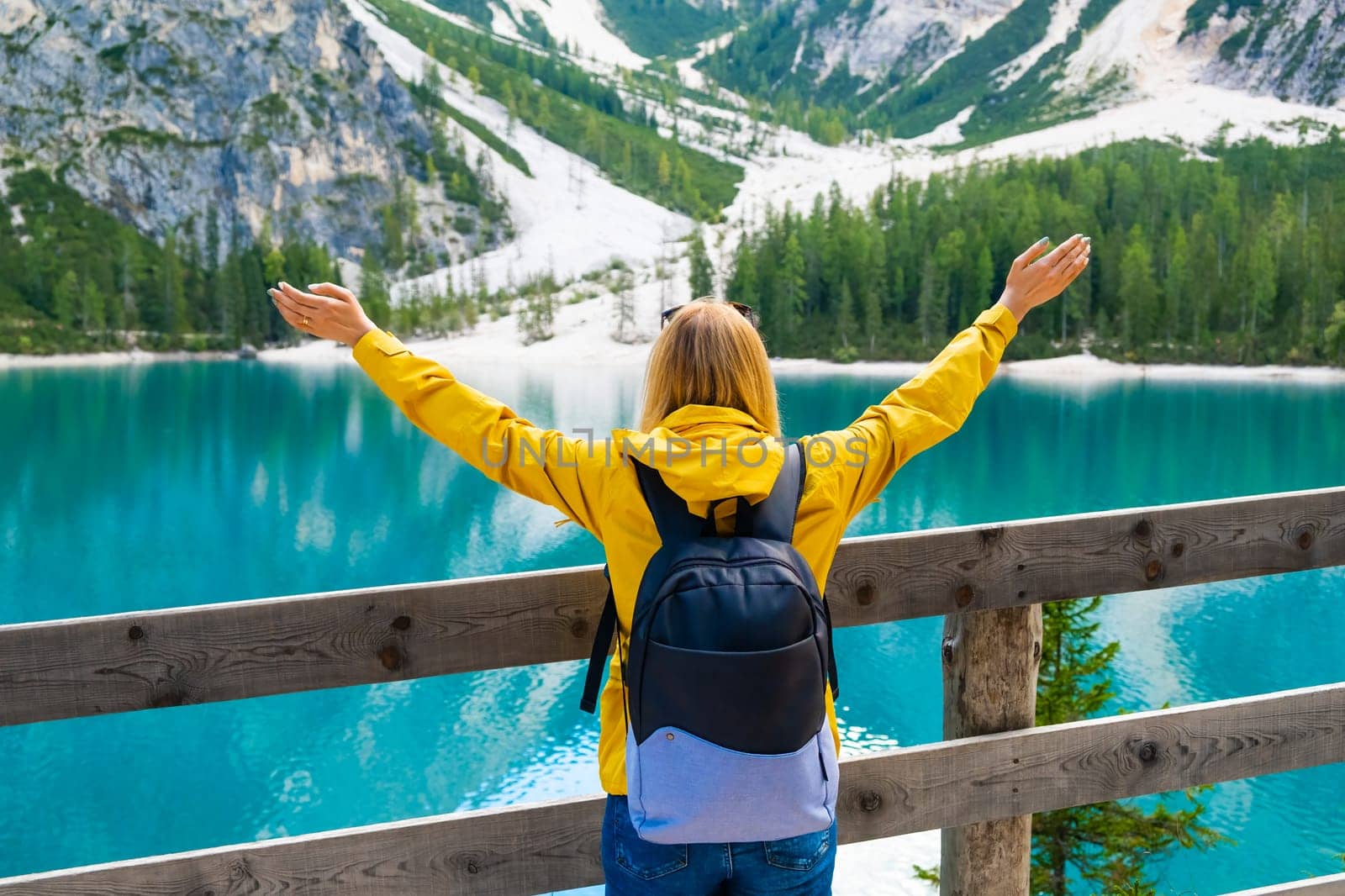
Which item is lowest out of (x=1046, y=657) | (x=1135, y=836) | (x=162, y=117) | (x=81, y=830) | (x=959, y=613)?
(x=81, y=830)

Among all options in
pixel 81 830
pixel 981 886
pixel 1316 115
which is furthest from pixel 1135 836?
pixel 1316 115

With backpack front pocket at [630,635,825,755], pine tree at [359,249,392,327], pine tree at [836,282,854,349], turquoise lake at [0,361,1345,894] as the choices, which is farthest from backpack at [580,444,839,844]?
pine tree at [359,249,392,327]

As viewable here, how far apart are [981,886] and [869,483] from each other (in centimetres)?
123

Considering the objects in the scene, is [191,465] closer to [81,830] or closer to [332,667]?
[81,830]

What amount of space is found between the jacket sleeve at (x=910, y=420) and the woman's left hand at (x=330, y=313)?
971 mm

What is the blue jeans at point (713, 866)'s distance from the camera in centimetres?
195

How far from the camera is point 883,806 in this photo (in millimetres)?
2463

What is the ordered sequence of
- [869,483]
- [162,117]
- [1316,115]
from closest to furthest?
1. [869,483]
2. [162,117]
3. [1316,115]

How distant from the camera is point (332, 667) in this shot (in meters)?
2.20

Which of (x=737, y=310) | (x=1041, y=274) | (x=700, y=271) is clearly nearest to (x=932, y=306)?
(x=700, y=271)

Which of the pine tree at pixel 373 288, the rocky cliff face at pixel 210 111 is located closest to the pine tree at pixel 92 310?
the pine tree at pixel 373 288

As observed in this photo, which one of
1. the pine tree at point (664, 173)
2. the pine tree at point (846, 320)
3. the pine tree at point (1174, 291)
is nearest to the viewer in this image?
the pine tree at point (1174, 291)

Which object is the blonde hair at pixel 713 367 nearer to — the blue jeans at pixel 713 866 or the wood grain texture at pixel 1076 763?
the blue jeans at pixel 713 866

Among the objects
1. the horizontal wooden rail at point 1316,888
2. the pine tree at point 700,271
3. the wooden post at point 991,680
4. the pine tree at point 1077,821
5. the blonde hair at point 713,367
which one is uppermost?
the pine tree at point 700,271
